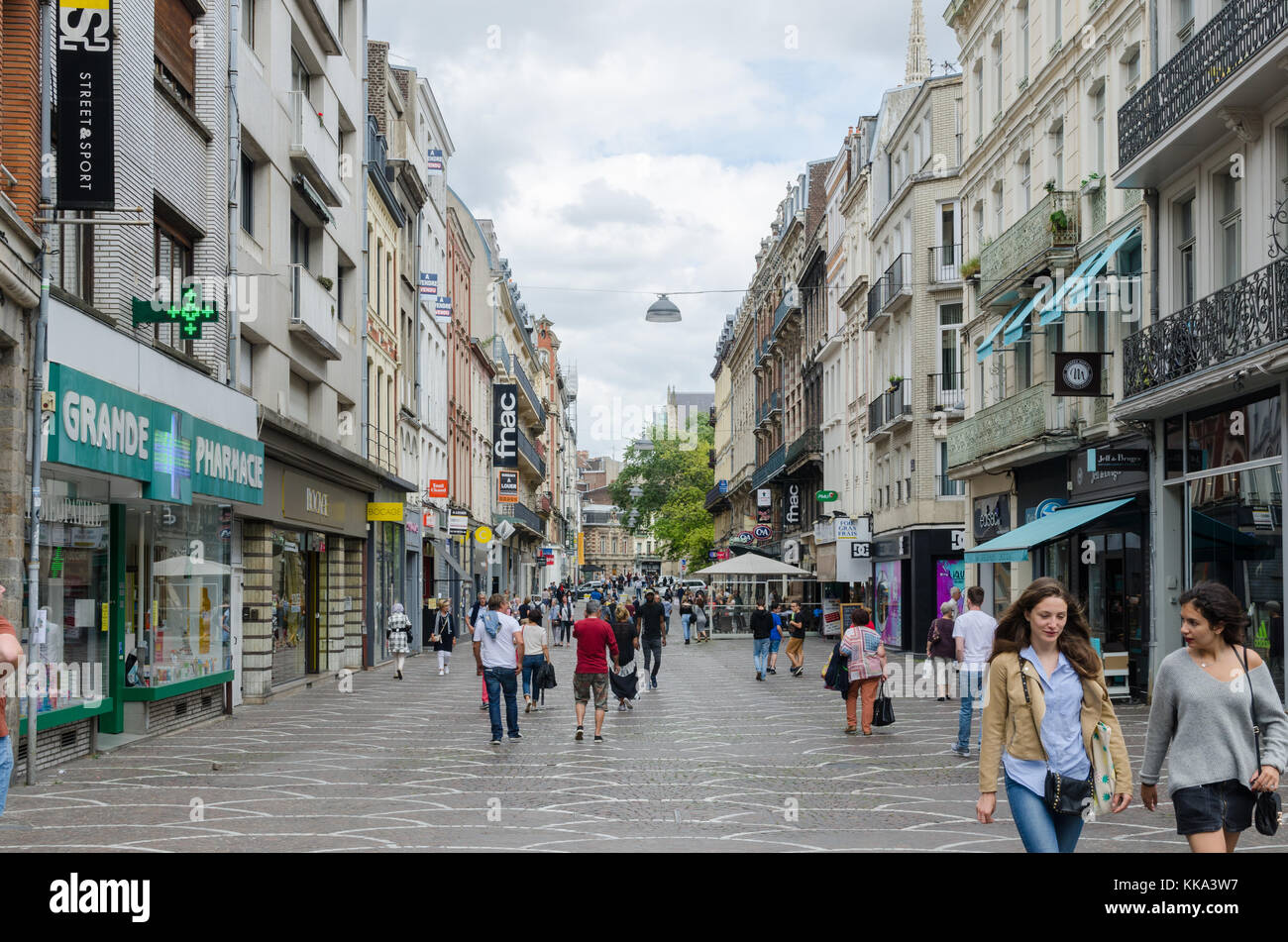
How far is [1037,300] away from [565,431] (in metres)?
117

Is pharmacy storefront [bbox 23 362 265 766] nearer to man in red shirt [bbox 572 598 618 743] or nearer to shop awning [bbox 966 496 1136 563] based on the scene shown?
man in red shirt [bbox 572 598 618 743]

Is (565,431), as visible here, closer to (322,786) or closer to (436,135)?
(436,135)

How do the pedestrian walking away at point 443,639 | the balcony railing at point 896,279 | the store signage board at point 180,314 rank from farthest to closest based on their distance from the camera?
1. the balcony railing at point 896,279
2. the pedestrian walking away at point 443,639
3. the store signage board at point 180,314

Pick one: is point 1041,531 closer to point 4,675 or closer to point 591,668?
point 591,668

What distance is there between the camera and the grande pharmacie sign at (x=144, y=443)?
14.1 metres

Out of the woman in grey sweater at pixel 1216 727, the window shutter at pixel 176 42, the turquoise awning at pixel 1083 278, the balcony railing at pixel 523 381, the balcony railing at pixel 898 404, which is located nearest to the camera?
the woman in grey sweater at pixel 1216 727

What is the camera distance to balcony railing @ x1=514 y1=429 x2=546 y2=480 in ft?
229

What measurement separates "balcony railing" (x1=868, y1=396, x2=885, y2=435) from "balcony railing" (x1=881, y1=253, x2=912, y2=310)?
2.95m

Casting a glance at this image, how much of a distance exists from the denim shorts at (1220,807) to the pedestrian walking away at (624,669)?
14612 mm

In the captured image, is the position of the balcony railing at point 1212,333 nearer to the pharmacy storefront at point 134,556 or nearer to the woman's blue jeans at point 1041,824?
the woman's blue jeans at point 1041,824

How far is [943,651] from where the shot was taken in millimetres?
23625

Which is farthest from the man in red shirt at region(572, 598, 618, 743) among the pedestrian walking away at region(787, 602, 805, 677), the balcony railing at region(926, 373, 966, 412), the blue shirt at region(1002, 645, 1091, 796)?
the balcony railing at region(926, 373, 966, 412)

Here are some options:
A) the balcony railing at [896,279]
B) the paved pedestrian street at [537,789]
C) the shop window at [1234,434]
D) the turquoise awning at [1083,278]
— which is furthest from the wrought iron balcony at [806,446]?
the shop window at [1234,434]
